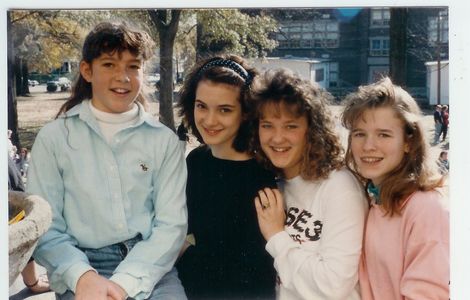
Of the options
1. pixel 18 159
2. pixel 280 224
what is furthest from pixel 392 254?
pixel 18 159

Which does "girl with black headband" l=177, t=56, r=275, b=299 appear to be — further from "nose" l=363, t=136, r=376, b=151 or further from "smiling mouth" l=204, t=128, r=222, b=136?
"nose" l=363, t=136, r=376, b=151

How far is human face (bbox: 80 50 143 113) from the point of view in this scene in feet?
3.51

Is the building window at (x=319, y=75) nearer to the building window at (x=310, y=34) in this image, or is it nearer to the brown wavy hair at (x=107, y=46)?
the building window at (x=310, y=34)

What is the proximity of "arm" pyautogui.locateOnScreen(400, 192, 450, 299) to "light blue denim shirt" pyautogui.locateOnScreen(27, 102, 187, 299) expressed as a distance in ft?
1.46

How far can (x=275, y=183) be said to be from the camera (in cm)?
109

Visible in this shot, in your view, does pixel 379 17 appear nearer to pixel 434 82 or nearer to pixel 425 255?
pixel 434 82

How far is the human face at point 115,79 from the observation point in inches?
42.1

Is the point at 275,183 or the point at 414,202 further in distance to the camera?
the point at 275,183

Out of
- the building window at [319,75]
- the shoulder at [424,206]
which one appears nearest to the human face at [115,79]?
the building window at [319,75]

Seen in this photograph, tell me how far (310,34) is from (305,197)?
0.34 m

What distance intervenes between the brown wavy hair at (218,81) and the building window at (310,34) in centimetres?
11

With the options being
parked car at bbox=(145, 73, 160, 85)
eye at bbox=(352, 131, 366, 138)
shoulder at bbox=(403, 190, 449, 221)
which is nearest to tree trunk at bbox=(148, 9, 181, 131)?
parked car at bbox=(145, 73, 160, 85)

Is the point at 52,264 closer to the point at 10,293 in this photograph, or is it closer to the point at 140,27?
the point at 10,293
